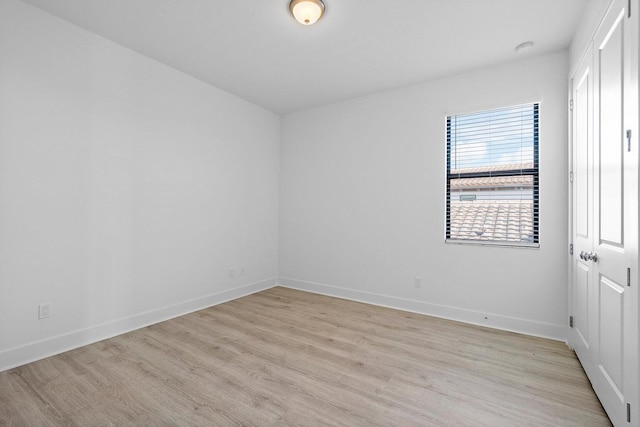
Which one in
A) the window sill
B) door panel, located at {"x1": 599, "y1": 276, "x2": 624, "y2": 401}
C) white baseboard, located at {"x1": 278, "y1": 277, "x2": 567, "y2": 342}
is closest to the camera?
door panel, located at {"x1": 599, "y1": 276, "x2": 624, "y2": 401}

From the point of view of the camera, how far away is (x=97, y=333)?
109 inches

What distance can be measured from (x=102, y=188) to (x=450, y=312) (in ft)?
12.8

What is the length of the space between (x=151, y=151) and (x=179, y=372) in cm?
226

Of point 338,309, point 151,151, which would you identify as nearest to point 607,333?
point 338,309

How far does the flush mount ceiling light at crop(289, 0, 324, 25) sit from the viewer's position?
2246mm

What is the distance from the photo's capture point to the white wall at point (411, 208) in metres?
2.95

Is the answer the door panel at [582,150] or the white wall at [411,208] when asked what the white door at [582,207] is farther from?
the white wall at [411,208]

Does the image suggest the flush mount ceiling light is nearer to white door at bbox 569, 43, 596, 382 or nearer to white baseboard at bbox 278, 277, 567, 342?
white door at bbox 569, 43, 596, 382

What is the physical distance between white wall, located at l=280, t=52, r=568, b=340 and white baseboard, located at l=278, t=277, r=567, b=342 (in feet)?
0.04

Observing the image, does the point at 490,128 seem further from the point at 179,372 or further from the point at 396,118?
the point at 179,372

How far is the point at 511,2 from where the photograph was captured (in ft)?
7.45

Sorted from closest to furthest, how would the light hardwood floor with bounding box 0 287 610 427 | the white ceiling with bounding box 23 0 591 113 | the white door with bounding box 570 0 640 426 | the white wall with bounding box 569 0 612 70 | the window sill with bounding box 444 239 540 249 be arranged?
the white door with bounding box 570 0 640 426 < the light hardwood floor with bounding box 0 287 610 427 < the white wall with bounding box 569 0 612 70 < the white ceiling with bounding box 23 0 591 113 < the window sill with bounding box 444 239 540 249

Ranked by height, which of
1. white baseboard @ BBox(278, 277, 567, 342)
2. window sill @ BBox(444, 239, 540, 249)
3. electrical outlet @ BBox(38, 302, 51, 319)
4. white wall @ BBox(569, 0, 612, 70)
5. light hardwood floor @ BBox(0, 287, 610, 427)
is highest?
white wall @ BBox(569, 0, 612, 70)

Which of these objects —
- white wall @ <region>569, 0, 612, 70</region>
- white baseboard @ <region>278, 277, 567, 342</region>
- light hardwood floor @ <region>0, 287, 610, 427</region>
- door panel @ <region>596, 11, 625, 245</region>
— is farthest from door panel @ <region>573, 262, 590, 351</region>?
white wall @ <region>569, 0, 612, 70</region>
